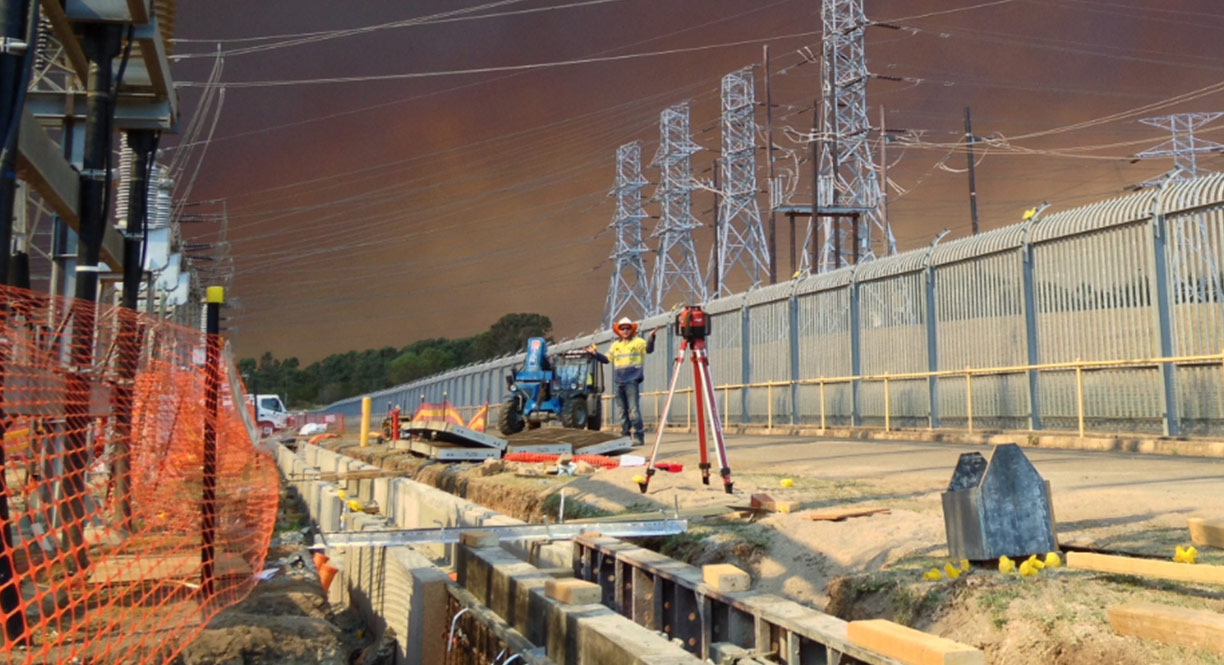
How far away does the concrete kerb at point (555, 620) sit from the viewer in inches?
167

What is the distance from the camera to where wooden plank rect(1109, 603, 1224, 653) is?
11.7ft

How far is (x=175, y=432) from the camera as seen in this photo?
25.1 ft

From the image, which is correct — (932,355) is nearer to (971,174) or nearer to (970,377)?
(970,377)

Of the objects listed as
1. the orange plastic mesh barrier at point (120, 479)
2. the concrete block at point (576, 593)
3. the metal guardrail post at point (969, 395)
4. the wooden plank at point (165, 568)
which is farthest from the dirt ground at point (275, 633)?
the metal guardrail post at point (969, 395)

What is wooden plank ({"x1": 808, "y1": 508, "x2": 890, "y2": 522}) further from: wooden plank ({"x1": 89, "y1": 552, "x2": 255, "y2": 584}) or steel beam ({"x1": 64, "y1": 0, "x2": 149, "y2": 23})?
steel beam ({"x1": 64, "y1": 0, "x2": 149, "y2": 23})

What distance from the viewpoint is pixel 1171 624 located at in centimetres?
371

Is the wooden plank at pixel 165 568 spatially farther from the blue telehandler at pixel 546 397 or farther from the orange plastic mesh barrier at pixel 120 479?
the blue telehandler at pixel 546 397

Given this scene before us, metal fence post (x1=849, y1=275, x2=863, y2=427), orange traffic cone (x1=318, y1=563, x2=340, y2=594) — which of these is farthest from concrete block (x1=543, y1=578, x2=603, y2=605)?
metal fence post (x1=849, y1=275, x2=863, y2=427)

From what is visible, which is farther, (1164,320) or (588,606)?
(1164,320)

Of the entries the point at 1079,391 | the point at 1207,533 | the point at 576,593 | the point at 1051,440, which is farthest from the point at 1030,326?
the point at 576,593

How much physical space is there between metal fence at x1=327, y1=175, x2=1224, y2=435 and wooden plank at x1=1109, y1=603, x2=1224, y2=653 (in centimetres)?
1041

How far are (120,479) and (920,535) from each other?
203 inches

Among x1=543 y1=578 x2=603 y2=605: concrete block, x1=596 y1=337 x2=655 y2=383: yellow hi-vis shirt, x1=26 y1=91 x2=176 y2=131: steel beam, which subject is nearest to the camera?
x1=543 y1=578 x2=603 y2=605: concrete block

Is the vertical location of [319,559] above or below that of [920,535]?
below
